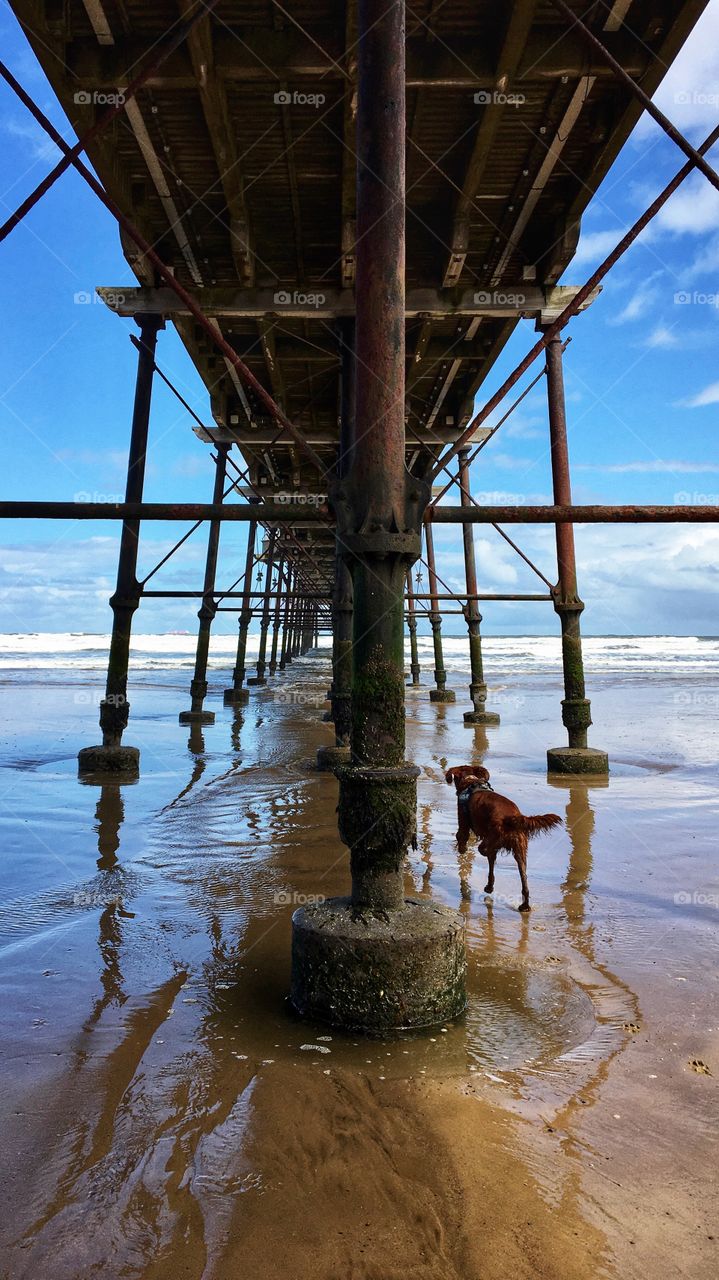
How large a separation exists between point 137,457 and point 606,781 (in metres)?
5.93

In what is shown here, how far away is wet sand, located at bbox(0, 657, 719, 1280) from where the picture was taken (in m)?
1.86

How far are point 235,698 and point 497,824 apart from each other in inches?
571

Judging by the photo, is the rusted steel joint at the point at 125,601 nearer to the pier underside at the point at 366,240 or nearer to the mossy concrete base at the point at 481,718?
the pier underside at the point at 366,240

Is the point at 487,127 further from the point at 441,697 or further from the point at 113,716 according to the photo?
the point at 441,697

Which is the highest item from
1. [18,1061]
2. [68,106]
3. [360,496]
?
[68,106]

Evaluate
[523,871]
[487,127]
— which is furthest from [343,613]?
[523,871]

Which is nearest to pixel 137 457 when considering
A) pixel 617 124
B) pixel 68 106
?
pixel 68 106

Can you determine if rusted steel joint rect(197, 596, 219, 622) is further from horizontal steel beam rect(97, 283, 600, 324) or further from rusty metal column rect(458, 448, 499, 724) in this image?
horizontal steel beam rect(97, 283, 600, 324)

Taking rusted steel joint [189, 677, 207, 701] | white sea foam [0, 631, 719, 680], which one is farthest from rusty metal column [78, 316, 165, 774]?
white sea foam [0, 631, 719, 680]

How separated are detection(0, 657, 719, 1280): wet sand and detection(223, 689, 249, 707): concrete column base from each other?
40.8ft

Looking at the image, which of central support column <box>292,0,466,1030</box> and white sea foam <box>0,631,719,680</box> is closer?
central support column <box>292,0,466,1030</box>

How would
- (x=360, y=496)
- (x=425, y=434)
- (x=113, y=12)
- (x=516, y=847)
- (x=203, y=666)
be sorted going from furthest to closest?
(x=203, y=666) < (x=425, y=434) < (x=113, y=12) < (x=516, y=847) < (x=360, y=496)

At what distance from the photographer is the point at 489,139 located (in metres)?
6.24

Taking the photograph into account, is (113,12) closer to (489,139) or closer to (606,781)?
(489,139)
